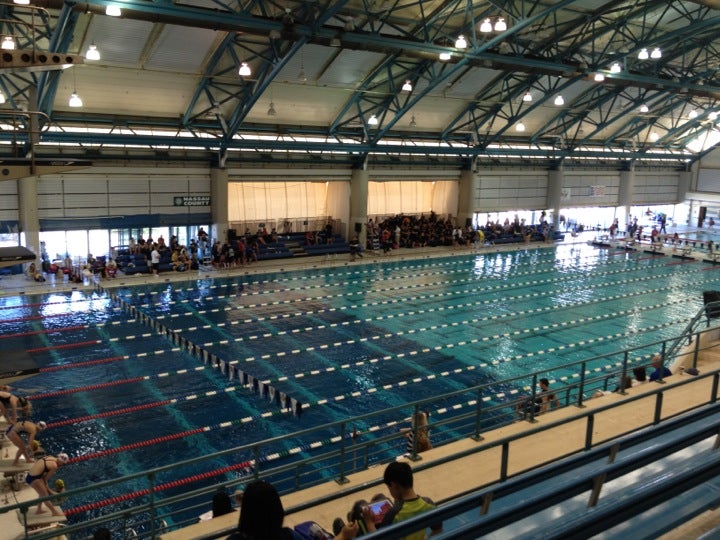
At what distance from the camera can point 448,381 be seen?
14961mm

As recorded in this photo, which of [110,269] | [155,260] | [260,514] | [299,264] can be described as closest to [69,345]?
[110,269]

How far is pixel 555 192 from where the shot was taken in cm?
4341

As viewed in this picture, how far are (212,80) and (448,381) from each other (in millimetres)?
15518

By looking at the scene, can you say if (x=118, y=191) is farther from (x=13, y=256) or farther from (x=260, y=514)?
(x=260, y=514)

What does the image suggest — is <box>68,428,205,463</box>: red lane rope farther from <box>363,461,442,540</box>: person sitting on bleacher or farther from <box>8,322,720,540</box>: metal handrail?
<box>363,461,442,540</box>: person sitting on bleacher

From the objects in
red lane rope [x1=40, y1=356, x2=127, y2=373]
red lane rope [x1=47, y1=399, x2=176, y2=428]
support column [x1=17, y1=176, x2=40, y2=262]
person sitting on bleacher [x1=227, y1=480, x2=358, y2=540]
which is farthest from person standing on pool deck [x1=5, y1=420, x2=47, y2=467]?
support column [x1=17, y1=176, x2=40, y2=262]

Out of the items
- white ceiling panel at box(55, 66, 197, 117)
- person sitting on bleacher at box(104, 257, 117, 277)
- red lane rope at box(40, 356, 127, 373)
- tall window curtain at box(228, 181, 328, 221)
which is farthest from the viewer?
tall window curtain at box(228, 181, 328, 221)

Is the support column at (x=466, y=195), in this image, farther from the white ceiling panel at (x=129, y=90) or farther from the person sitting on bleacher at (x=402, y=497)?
the person sitting on bleacher at (x=402, y=497)

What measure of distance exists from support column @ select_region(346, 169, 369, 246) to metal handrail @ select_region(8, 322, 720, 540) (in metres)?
18.8

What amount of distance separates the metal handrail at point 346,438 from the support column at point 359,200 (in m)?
18.8

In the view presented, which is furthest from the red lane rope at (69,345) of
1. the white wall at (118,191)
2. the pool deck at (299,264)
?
the white wall at (118,191)

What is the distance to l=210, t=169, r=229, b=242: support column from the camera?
2909cm

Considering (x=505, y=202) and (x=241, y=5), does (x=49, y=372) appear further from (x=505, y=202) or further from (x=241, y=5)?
(x=505, y=202)

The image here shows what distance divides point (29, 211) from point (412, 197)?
22326 mm
